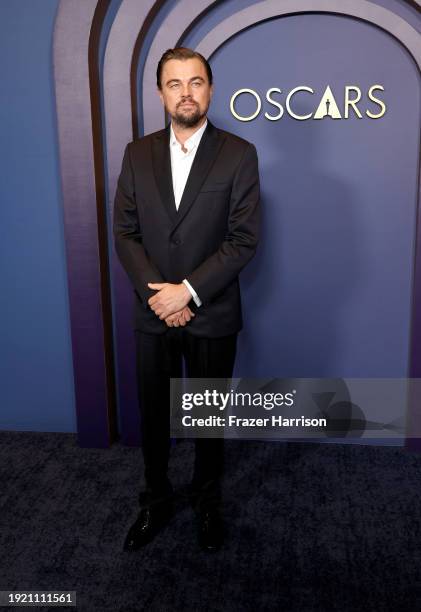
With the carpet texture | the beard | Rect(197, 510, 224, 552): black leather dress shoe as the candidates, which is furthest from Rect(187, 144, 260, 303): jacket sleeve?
the carpet texture

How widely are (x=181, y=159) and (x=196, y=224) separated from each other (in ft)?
0.94

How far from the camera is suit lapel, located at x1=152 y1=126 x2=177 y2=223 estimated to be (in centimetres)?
217

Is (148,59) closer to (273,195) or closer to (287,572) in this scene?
(273,195)

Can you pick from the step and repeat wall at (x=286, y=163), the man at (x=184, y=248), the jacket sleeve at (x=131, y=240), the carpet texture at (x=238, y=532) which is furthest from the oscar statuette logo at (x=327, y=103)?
the carpet texture at (x=238, y=532)

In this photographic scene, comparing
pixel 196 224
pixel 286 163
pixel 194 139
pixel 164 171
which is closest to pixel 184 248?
pixel 196 224

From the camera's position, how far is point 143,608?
1925 mm

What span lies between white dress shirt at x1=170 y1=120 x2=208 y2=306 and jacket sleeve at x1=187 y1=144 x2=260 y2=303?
21 cm

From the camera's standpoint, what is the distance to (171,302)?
213 cm

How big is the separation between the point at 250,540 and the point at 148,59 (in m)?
2.30

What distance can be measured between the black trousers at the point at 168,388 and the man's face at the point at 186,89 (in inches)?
32.6

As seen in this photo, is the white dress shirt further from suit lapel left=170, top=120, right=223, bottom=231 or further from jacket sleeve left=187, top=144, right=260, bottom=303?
jacket sleeve left=187, top=144, right=260, bottom=303

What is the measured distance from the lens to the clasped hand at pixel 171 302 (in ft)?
6.98

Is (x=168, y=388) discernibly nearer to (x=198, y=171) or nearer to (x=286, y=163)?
(x=198, y=171)

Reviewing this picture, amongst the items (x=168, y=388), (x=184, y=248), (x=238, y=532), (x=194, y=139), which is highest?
(x=194, y=139)
